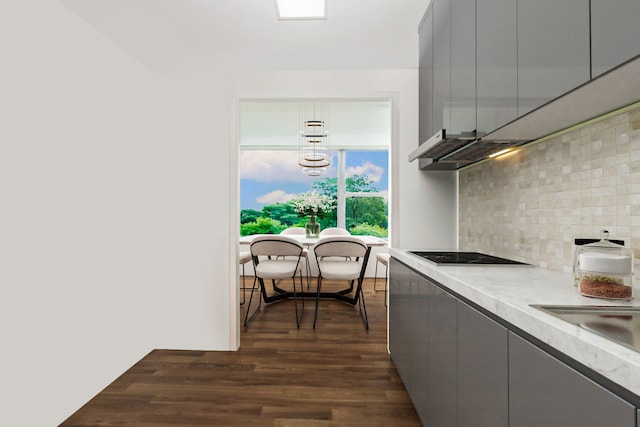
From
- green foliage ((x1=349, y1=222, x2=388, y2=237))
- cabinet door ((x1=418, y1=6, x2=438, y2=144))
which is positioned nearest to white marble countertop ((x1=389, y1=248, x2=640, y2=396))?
cabinet door ((x1=418, y1=6, x2=438, y2=144))

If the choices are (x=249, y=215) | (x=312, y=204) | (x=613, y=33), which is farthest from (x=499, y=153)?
(x=249, y=215)

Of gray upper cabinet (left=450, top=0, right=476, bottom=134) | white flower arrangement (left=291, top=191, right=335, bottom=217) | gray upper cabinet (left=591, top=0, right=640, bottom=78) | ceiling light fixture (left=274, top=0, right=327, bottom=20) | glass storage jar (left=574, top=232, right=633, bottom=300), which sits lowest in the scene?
glass storage jar (left=574, top=232, right=633, bottom=300)

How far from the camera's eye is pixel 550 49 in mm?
1066

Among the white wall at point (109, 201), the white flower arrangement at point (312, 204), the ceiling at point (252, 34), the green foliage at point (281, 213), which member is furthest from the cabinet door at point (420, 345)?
the green foliage at point (281, 213)

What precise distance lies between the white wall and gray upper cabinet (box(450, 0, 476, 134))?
96cm

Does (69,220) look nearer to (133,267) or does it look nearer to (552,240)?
(133,267)

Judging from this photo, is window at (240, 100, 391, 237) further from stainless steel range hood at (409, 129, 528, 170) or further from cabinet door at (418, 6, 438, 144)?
stainless steel range hood at (409, 129, 528, 170)

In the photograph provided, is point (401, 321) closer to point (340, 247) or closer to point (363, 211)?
point (340, 247)

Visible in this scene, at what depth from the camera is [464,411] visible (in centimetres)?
120

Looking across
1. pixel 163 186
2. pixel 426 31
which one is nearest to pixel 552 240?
pixel 426 31

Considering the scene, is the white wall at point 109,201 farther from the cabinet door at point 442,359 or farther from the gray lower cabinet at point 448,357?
the cabinet door at point 442,359

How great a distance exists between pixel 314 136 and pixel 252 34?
103 inches

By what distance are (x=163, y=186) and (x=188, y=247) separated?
55 cm

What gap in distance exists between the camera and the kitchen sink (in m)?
0.77
